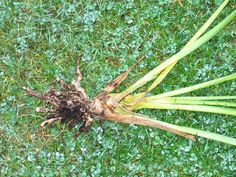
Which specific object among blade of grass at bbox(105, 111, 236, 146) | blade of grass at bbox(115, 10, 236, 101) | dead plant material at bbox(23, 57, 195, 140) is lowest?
blade of grass at bbox(105, 111, 236, 146)

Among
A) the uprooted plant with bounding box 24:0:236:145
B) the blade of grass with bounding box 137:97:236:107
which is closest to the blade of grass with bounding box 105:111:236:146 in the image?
the uprooted plant with bounding box 24:0:236:145

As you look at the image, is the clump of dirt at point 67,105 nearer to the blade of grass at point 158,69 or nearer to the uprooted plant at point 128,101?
the uprooted plant at point 128,101

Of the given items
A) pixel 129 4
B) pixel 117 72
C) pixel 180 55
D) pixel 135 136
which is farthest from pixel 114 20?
pixel 135 136

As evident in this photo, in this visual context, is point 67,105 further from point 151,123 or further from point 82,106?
point 151,123

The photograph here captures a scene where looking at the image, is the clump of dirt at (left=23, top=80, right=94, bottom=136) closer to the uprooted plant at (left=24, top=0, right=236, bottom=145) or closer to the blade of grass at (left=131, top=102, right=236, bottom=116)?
the uprooted plant at (left=24, top=0, right=236, bottom=145)

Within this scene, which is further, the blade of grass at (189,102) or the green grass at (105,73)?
the green grass at (105,73)

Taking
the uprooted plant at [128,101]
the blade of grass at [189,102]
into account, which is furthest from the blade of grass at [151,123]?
the blade of grass at [189,102]

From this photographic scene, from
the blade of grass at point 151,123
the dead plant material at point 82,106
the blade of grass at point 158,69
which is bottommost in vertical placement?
the blade of grass at point 151,123

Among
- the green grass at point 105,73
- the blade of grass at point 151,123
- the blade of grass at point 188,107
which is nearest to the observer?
the blade of grass at point 188,107
